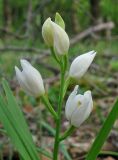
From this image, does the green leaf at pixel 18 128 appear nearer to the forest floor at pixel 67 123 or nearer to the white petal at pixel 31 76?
the white petal at pixel 31 76

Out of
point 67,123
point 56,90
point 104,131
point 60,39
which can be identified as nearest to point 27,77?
point 60,39

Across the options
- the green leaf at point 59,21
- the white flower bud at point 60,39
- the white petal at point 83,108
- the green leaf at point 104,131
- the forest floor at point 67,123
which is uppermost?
the forest floor at point 67,123

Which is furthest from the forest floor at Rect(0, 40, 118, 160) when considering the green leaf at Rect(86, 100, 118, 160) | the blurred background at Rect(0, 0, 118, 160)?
the green leaf at Rect(86, 100, 118, 160)

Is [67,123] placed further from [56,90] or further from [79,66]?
[79,66]

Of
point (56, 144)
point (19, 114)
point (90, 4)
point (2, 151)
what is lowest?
point (56, 144)

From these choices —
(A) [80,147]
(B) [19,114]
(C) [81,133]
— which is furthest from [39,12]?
(B) [19,114]

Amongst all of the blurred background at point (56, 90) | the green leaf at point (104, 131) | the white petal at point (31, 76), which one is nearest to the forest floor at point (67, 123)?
the blurred background at point (56, 90)

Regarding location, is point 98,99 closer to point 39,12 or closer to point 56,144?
point 39,12

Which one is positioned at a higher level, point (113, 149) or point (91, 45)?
point (91, 45)
